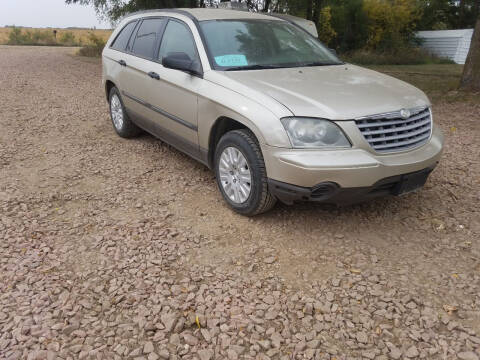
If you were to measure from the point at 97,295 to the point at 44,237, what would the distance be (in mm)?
992

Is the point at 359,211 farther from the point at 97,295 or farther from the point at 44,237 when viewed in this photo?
the point at 44,237

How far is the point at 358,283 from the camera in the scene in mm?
2973

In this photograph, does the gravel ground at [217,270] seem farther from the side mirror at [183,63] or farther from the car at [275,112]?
the side mirror at [183,63]

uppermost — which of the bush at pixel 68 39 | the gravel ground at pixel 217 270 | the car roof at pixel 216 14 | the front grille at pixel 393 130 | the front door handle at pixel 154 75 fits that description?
the car roof at pixel 216 14

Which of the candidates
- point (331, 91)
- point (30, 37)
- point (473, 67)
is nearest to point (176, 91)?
point (331, 91)

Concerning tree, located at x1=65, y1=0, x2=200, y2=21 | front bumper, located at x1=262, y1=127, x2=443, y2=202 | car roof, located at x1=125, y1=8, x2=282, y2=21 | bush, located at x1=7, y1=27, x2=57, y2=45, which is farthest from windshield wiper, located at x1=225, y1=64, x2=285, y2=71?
bush, located at x1=7, y1=27, x2=57, y2=45

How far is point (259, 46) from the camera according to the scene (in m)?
4.24

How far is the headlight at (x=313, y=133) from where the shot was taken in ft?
10.3

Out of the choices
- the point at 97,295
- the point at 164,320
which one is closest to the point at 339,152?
the point at 164,320

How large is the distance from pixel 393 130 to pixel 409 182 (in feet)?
1.44

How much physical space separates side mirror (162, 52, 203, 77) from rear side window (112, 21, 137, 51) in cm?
184

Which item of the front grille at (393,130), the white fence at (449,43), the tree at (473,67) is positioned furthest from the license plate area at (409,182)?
the white fence at (449,43)

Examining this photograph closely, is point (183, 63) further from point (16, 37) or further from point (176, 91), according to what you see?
point (16, 37)

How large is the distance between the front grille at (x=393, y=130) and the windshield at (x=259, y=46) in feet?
4.09
